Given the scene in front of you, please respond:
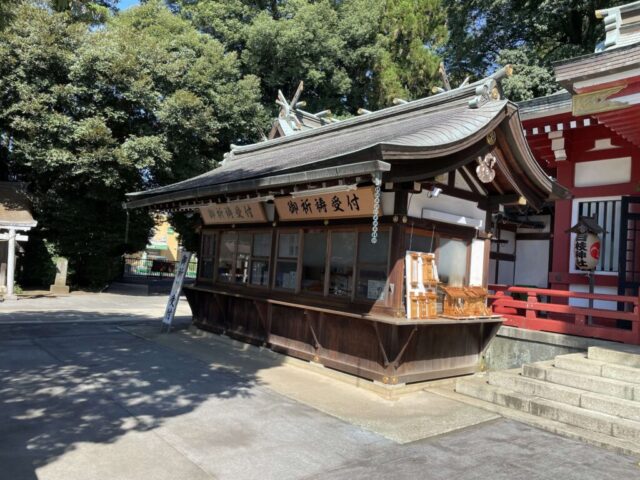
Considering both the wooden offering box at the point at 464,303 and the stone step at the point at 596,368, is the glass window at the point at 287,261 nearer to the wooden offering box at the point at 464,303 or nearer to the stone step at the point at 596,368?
the wooden offering box at the point at 464,303

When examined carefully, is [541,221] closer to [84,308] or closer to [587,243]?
[587,243]

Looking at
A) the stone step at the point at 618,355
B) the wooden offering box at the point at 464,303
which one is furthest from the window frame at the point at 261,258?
the stone step at the point at 618,355

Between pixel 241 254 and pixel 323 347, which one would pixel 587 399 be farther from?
pixel 241 254

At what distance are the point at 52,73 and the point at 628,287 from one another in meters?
20.1

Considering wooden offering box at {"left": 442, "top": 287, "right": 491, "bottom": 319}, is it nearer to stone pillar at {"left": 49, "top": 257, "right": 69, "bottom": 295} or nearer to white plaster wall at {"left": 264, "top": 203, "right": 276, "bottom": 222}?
white plaster wall at {"left": 264, "top": 203, "right": 276, "bottom": 222}

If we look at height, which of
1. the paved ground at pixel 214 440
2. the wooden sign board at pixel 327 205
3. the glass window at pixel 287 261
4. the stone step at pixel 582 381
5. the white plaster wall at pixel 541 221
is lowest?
the paved ground at pixel 214 440

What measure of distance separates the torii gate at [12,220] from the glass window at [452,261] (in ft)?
51.1

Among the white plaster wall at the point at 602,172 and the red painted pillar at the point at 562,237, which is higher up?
the white plaster wall at the point at 602,172

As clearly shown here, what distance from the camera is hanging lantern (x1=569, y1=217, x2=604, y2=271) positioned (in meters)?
8.78

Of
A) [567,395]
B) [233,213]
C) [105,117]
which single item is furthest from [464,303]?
[105,117]

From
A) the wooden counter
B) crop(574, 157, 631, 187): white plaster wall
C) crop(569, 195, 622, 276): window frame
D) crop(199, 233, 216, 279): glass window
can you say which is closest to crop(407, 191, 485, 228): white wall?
the wooden counter

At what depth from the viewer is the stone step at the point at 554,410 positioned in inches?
218

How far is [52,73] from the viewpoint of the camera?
18.8 metres

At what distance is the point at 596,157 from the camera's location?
32.1ft
